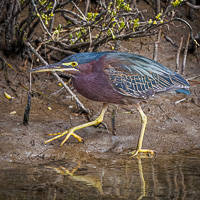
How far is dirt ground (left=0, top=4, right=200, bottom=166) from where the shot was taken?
16.9 ft

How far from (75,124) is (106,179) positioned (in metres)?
1.74

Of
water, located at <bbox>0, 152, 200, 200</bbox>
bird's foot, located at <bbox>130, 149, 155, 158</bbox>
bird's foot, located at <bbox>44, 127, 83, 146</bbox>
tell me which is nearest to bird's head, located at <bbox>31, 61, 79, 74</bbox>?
bird's foot, located at <bbox>44, 127, 83, 146</bbox>

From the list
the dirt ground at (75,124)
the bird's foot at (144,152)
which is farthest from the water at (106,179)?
the dirt ground at (75,124)

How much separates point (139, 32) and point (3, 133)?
2333mm

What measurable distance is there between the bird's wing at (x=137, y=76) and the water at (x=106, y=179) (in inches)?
34.3

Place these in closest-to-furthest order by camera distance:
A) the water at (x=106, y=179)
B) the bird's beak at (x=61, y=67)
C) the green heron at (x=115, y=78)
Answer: the water at (x=106, y=179) → the bird's beak at (x=61, y=67) → the green heron at (x=115, y=78)

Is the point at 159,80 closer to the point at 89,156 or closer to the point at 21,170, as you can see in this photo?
the point at 89,156

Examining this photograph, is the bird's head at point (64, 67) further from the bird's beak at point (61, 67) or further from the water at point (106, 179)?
the water at point (106, 179)

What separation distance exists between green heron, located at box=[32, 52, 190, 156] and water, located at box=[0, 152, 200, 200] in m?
0.51

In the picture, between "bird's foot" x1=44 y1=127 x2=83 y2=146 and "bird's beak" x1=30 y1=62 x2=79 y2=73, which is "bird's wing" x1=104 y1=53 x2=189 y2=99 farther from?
"bird's foot" x1=44 y1=127 x2=83 y2=146

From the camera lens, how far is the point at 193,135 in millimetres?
5922

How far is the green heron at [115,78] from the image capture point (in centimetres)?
509

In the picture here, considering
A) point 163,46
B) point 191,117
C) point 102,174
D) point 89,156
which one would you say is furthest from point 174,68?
point 102,174

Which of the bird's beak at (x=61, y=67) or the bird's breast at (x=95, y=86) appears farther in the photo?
the bird's breast at (x=95, y=86)
